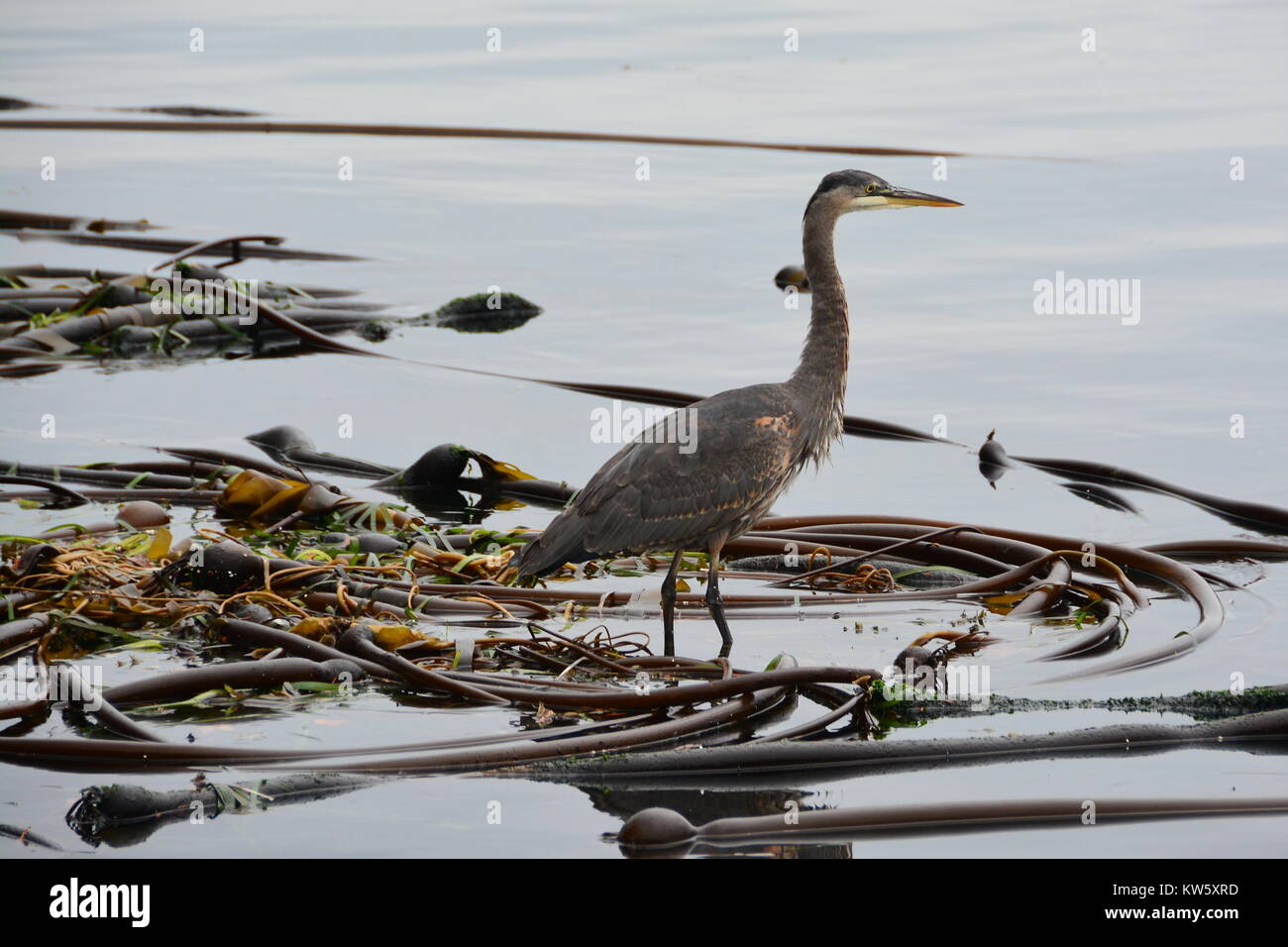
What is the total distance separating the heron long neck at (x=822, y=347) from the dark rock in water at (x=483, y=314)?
5.21 meters

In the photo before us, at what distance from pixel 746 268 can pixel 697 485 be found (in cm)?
693

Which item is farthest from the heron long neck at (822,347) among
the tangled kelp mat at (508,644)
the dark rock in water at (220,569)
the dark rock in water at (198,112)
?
the dark rock in water at (198,112)

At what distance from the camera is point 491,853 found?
504cm

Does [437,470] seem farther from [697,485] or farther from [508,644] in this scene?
[508,644]

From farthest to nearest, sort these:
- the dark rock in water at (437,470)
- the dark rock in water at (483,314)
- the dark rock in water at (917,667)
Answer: the dark rock in water at (483,314) < the dark rock in water at (437,470) < the dark rock in water at (917,667)

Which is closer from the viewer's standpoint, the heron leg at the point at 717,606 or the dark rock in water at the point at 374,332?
the heron leg at the point at 717,606

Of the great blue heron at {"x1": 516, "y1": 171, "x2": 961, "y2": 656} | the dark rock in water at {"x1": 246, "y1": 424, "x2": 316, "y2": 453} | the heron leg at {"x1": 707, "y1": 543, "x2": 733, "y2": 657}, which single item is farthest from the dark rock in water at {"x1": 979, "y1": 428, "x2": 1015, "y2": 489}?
the dark rock in water at {"x1": 246, "y1": 424, "x2": 316, "y2": 453}

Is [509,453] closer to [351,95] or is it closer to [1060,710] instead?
[1060,710]

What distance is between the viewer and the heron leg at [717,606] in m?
6.92

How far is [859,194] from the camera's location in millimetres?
7766

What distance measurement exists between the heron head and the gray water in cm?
179

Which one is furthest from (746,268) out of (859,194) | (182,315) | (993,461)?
(859,194)

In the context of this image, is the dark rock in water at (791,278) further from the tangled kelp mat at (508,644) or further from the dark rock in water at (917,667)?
the dark rock in water at (917,667)

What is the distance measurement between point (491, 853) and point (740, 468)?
2529 millimetres
